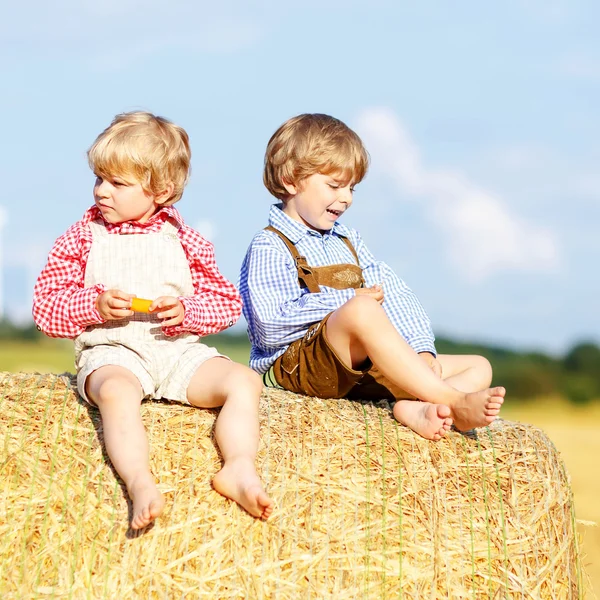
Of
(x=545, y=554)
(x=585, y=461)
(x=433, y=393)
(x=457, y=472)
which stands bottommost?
(x=585, y=461)

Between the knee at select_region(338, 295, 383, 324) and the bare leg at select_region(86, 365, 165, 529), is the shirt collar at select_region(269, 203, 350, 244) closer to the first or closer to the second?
the knee at select_region(338, 295, 383, 324)

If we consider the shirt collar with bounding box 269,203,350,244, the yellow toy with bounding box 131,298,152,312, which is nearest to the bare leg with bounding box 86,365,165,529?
the yellow toy with bounding box 131,298,152,312

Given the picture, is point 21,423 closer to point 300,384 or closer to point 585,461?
point 300,384

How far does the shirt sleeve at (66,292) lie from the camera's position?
3.60 meters

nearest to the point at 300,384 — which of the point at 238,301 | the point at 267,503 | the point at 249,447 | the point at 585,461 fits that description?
the point at 238,301

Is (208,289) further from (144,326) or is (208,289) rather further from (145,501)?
(145,501)

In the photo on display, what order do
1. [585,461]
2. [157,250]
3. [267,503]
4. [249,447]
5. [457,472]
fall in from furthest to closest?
[585,461], [157,250], [457,472], [249,447], [267,503]

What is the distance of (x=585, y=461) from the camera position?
10328mm

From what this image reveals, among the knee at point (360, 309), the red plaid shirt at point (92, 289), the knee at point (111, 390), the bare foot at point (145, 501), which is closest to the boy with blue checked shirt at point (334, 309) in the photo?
the knee at point (360, 309)

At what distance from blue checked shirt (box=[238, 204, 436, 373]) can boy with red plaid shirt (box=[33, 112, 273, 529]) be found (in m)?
0.25

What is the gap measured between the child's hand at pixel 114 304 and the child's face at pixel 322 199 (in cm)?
108

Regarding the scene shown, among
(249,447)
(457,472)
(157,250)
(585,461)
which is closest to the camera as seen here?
(249,447)

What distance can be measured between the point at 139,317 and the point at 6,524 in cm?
91

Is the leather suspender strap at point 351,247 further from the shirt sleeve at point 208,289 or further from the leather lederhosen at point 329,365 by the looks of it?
the shirt sleeve at point 208,289
